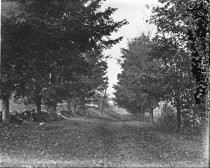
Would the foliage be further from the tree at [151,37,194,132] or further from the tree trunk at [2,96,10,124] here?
the tree trunk at [2,96,10,124]

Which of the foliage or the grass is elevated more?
the foliage

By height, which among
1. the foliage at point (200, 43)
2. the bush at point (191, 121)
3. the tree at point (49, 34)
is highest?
the tree at point (49, 34)

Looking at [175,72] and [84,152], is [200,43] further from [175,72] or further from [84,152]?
[175,72]

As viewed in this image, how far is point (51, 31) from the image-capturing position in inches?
958

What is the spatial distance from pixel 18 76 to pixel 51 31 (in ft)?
12.2

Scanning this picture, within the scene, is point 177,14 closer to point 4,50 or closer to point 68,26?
point 68,26

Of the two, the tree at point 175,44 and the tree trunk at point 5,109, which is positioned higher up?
the tree at point 175,44

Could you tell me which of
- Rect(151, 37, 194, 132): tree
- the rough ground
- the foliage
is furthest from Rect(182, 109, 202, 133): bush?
the foliage

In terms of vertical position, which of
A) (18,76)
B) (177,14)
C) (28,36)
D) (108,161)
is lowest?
(108,161)

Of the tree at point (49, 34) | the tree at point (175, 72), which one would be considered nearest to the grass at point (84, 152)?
the tree at point (49, 34)

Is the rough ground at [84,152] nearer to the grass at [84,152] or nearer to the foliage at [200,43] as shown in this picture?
the grass at [84,152]

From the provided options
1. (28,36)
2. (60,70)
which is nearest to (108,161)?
(28,36)

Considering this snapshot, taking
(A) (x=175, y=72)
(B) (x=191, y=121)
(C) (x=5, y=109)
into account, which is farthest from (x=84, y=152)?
(B) (x=191, y=121)

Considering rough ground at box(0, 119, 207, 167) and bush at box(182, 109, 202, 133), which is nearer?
rough ground at box(0, 119, 207, 167)
